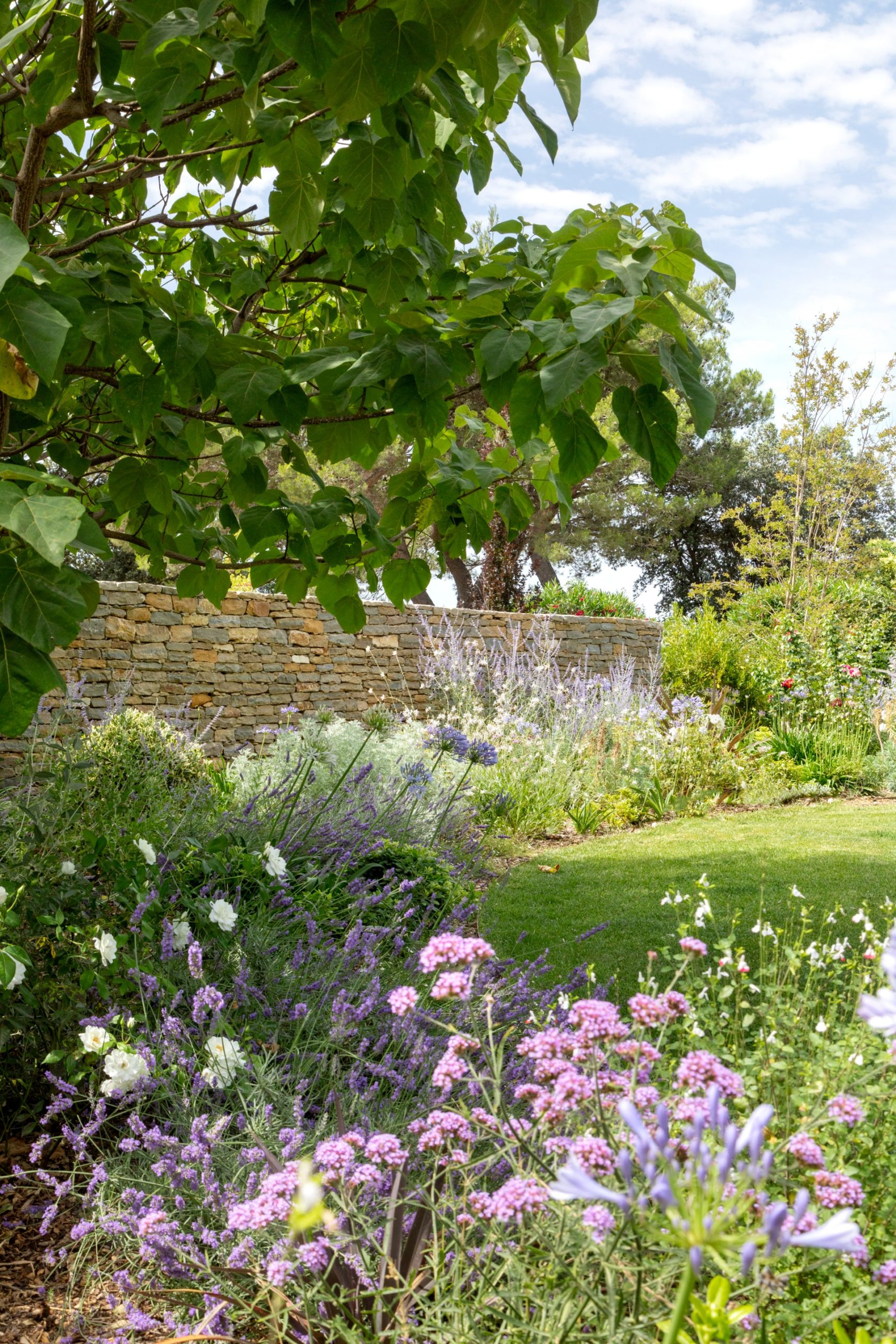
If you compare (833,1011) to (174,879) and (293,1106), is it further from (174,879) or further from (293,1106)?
(174,879)

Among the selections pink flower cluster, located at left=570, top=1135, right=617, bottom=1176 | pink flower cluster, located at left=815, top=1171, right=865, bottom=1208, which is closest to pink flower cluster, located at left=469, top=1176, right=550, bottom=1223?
pink flower cluster, located at left=570, top=1135, right=617, bottom=1176

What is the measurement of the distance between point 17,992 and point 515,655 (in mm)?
8007

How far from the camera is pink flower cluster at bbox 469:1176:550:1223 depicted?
111cm

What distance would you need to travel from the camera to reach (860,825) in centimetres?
731

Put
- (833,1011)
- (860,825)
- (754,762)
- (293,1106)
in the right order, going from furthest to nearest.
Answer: (754,762) → (860,825) → (833,1011) → (293,1106)

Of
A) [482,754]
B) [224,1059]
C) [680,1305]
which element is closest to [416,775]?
[482,754]

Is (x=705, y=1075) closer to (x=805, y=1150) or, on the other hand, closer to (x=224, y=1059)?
(x=805, y=1150)

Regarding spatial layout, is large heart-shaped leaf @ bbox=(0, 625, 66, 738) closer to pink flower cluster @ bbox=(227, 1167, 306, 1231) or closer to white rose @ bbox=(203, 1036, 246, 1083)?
pink flower cluster @ bbox=(227, 1167, 306, 1231)

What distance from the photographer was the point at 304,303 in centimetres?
283

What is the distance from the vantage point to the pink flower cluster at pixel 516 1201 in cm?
111

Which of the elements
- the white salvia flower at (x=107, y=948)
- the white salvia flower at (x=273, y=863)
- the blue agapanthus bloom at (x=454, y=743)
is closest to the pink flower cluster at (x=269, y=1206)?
the white salvia flower at (x=107, y=948)

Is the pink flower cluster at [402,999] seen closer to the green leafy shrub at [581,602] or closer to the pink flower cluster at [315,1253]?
the pink flower cluster at [315,1253]

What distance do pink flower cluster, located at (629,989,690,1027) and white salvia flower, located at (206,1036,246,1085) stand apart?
0.94 meters

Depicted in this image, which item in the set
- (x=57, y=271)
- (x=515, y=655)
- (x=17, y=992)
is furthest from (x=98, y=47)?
(x=515, y=655)
